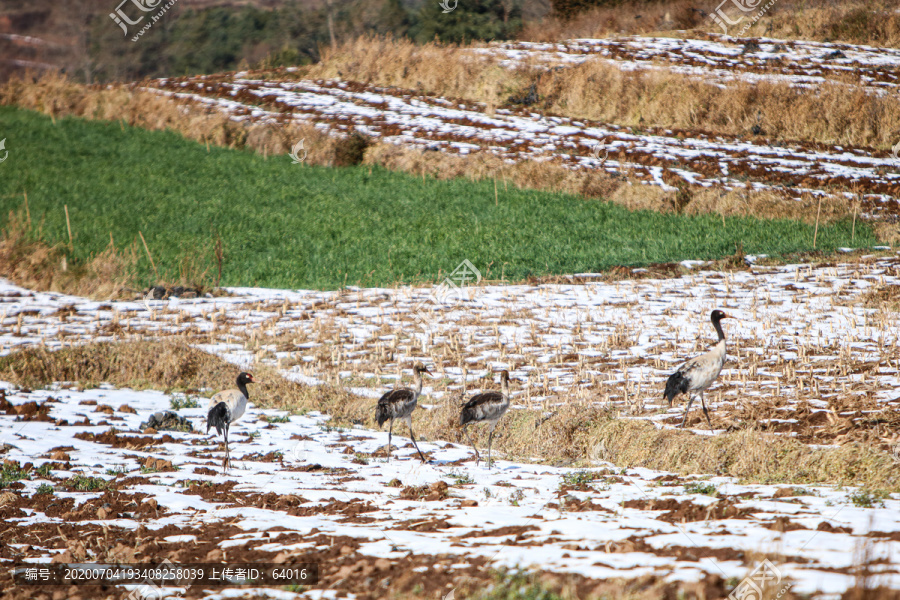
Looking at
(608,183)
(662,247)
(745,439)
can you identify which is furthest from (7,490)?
(608,183)

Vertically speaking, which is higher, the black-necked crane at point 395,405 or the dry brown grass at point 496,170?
the dry brown grass at point 496,170

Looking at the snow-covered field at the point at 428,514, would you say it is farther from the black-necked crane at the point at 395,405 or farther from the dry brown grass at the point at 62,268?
the dry brown grass at the point at 62,268

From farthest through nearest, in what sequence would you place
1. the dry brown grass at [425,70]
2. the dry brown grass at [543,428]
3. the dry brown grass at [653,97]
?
the dry brown grass at [425,70], the dry brown grass at [653,97], the dry brown grass at [543,428]

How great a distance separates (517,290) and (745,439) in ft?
39.6

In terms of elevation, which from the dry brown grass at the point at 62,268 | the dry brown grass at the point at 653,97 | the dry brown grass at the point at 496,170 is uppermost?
the dry brown grass at the point at 653,97
